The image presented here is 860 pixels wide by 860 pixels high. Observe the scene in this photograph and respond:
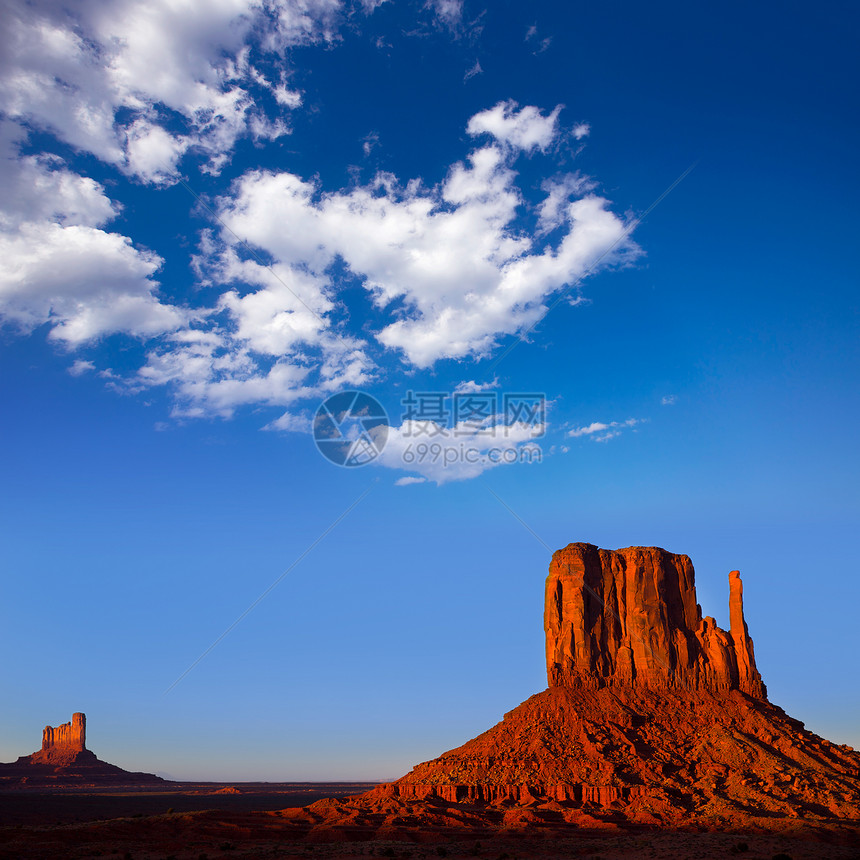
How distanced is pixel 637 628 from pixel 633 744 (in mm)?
21601

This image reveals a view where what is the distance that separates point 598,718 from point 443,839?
34.5 m

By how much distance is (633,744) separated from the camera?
9269cm

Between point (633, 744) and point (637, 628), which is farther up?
point (637, 628)

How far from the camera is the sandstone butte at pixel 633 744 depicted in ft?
262

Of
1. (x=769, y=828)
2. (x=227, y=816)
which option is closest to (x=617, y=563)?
(x=769, y=828)

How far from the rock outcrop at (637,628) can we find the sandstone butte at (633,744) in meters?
0.19

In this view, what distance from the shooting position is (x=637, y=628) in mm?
110875

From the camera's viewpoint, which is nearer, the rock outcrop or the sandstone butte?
the sandstone butte

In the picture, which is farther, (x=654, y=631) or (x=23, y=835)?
(x=654, y=631)

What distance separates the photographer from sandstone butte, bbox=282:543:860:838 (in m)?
79.9

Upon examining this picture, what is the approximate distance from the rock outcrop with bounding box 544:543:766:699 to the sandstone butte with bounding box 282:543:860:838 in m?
0.19

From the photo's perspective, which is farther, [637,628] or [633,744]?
[637,628]

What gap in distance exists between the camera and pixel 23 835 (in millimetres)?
74625

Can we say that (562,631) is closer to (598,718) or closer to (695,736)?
(598,718)
